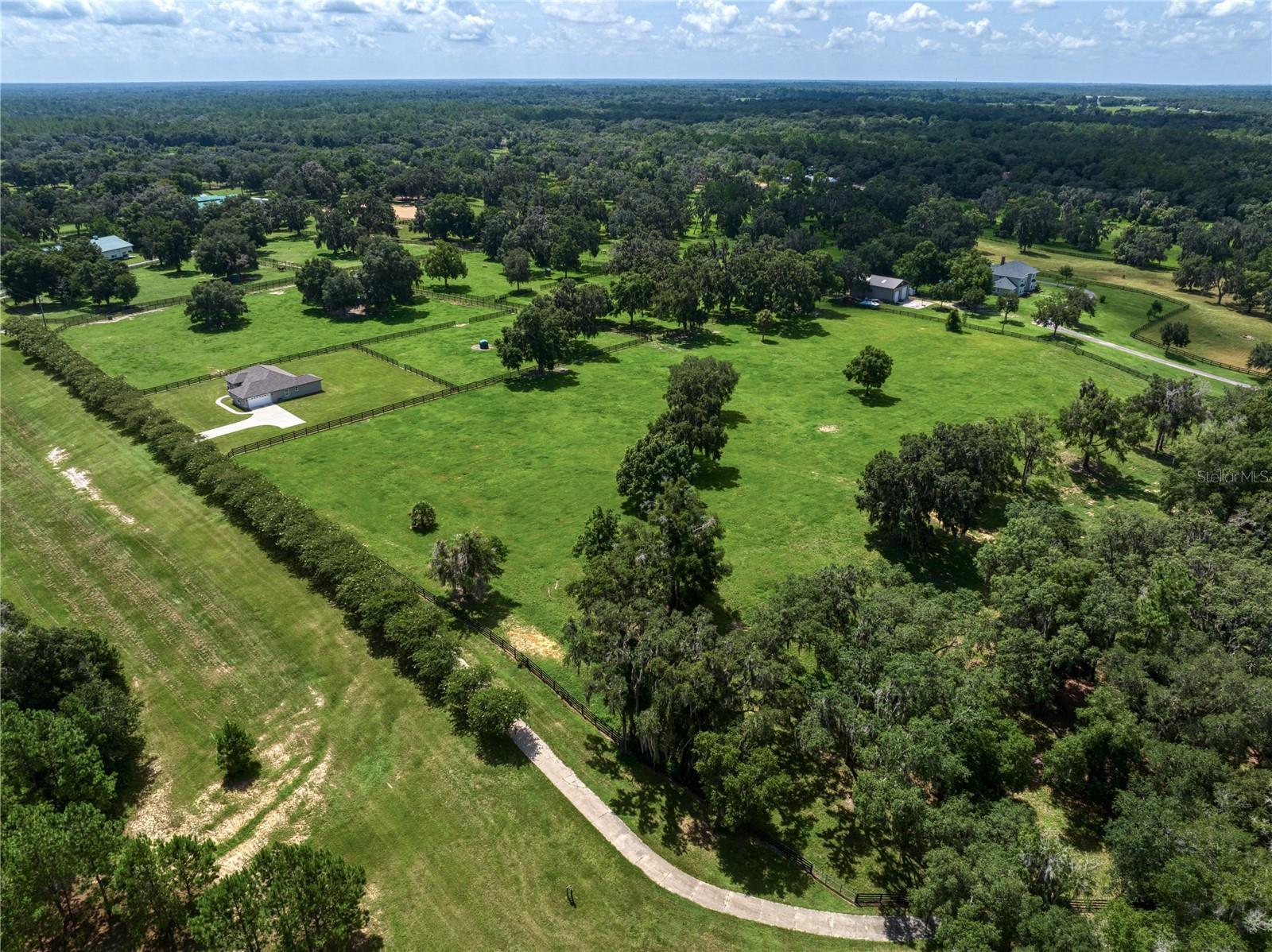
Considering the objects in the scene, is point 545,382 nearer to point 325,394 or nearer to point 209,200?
point 325,394

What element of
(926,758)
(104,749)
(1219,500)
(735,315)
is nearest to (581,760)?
(926,758)

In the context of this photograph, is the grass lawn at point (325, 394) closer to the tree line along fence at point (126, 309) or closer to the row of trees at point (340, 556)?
the row of trees at point (340, 556)

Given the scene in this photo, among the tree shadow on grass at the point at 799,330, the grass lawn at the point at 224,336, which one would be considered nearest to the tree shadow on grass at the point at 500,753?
the grass lawn at the point at 224,336

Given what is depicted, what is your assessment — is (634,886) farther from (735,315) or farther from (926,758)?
(735,315)

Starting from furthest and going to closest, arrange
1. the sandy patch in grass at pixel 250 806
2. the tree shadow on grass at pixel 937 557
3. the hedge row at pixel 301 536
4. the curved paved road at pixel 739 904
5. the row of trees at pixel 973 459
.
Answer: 1. the tree shadow on grass at pixel 937 557
2. the row of trees at pixel 973 459
3. the hedge row at pixel 301 536
4. the sandy patch in grass at pixel 250 806
5. the curved paved road at pixel 739 904

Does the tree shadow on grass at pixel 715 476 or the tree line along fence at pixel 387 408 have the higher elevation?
the tree shadow on grass at pixel 715 476

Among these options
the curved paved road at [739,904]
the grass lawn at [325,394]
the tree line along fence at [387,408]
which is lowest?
the grass lawn at [325,394]

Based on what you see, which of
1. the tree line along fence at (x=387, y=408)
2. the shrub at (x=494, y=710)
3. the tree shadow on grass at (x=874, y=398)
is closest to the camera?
the shrub at (x=494, y=710)

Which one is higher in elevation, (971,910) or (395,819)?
(971,910)
